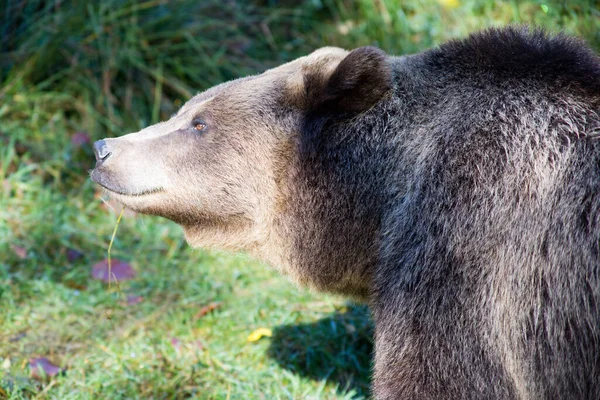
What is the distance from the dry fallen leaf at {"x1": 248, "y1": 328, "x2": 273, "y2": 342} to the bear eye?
63.7 inches

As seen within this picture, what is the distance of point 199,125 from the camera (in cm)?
397

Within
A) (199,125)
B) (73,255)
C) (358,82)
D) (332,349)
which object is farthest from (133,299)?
(358,82)

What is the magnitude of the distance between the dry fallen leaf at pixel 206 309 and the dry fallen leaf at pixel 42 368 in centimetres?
105

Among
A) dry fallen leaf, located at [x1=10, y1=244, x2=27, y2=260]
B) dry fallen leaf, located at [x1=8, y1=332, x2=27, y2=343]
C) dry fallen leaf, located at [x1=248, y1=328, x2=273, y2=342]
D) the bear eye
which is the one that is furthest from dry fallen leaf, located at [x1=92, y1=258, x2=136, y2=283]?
the bear eye

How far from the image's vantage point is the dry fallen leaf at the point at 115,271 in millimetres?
5734

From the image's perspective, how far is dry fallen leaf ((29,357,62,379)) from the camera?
14.7 ft

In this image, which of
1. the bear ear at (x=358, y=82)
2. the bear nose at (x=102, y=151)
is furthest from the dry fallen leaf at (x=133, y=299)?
the bear ear at (x=358, y=82)

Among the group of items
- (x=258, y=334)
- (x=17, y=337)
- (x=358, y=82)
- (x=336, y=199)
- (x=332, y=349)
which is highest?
(x=358, y=82)

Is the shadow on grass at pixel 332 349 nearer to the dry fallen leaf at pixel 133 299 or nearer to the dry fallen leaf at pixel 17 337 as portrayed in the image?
the dry fallen leaf at pixel 133 299

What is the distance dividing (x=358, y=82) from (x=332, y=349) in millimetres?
2037

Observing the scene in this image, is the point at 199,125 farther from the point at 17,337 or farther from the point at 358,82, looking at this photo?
the point at 17,337

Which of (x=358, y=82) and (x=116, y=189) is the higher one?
(x=358, y=82)

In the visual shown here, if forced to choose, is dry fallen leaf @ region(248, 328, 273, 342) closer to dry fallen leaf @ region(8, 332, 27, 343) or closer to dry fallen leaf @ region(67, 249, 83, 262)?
dry fallen leaf @ region(8, 332, 27, 343)

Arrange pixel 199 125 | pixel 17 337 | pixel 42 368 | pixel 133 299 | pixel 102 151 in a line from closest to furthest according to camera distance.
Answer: pixel 102 151 < pixel 199 125 < pixel 42 368 < pixel 17 337 < pixel 133 299
